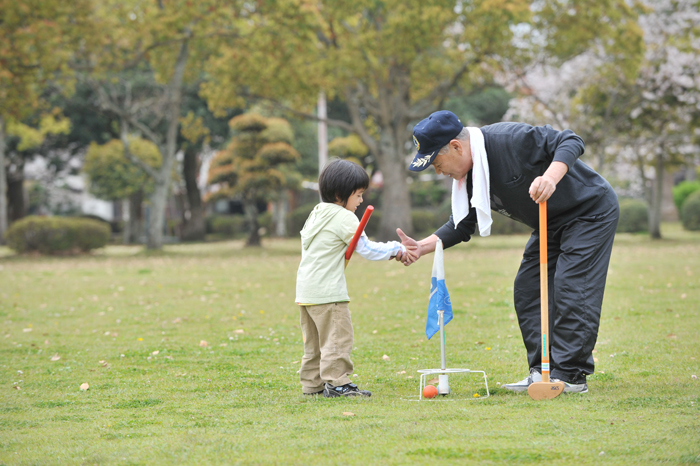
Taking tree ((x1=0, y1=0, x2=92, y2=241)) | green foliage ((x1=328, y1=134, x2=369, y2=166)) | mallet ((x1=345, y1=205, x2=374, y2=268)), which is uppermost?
tree ((x1=0, y1=0, x2=92, y2=241))

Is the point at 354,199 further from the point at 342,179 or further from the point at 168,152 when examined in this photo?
the point at 168,152

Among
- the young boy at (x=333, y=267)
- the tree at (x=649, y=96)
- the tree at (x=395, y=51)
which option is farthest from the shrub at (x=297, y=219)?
the young boy at (x=333, y=267)

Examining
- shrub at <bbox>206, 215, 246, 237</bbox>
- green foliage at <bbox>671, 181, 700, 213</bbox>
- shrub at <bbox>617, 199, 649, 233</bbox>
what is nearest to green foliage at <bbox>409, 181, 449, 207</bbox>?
shrub at <bbox>206, 215, 246, 237</bbox>

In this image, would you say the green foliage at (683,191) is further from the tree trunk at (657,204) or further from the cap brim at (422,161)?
the cap brim at (422,161)

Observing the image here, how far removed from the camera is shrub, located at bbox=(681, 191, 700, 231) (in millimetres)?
27297

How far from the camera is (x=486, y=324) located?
7.09 meters

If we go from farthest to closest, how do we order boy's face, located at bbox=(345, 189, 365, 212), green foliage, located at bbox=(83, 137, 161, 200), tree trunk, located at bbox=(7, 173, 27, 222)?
tree trunk, located at bbox=(7, 173, 27, 222), green foliage, located at bbox=(83, 137, 161, 200), boy's face, located at bbox=(345, 189, 365, 212)

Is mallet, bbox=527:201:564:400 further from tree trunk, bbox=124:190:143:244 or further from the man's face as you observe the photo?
tree trunk, bbox=124:190:143:244

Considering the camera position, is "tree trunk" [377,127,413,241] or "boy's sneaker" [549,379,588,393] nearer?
"boy's sneaker" [549,379,588,393]

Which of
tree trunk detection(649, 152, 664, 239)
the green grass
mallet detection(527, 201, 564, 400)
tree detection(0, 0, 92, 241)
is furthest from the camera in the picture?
tree trunk detection(649, 152, 664, 239)

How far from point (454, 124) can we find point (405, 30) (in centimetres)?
1462

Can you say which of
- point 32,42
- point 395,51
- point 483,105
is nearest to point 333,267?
point 395,51

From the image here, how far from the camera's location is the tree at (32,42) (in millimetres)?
16484

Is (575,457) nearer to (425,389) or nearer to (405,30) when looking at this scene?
(425,389)
